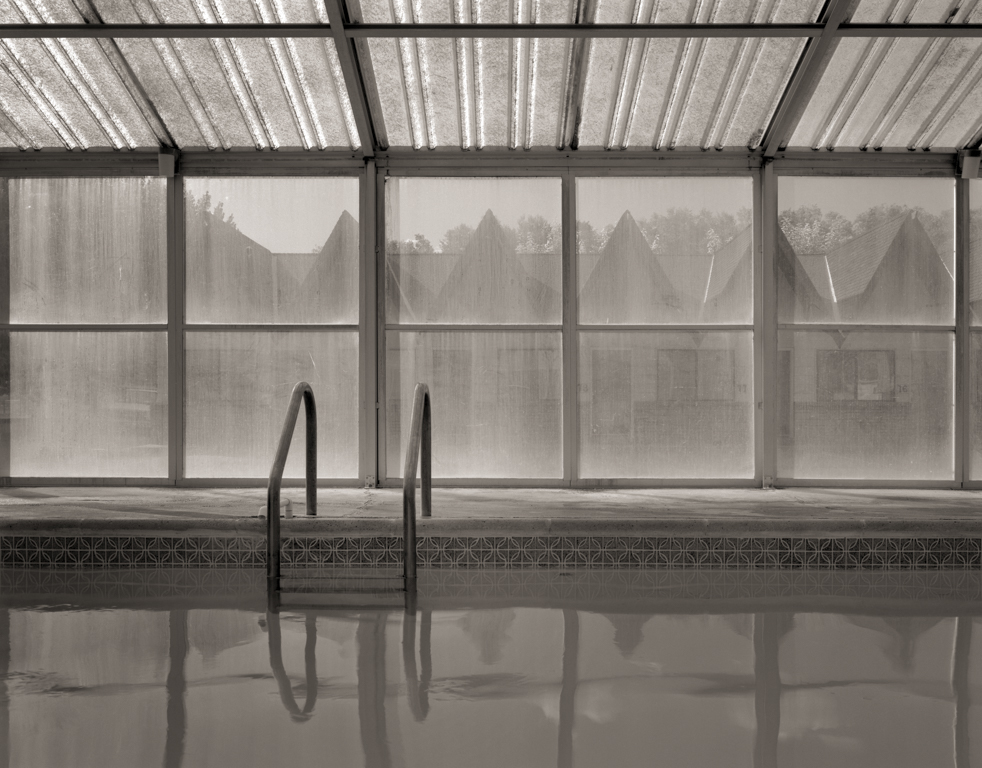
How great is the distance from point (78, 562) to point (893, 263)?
642cm

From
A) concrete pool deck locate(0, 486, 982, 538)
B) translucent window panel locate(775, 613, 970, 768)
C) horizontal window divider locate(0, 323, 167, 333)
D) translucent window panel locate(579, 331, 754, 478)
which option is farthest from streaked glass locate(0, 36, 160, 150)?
translucent window panel locate(775, 613, 970, 768)

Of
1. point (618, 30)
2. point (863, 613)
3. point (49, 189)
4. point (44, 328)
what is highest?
point (618, 30)

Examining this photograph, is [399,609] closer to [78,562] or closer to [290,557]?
[290,557]

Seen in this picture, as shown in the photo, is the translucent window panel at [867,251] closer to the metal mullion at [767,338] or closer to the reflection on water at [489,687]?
the metal mullion at [767,338]

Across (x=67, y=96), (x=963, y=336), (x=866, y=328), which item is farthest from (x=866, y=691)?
(x=67, y=96)

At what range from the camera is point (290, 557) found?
5.12 metres

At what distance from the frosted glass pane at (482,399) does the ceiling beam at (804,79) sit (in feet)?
7.51

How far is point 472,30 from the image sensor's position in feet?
18.2

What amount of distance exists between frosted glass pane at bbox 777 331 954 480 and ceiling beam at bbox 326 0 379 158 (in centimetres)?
368

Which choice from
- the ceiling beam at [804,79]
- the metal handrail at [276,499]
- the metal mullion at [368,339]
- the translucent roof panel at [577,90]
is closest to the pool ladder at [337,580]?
the metal handrail at [276,499]

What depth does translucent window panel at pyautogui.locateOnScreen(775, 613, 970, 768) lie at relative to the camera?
2.66m

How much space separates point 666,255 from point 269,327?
3.31m

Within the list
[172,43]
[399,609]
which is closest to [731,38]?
[172,43]

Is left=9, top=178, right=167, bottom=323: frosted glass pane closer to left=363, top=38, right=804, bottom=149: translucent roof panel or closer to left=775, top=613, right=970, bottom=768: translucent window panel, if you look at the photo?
left=363, top=38, right=804, bottom=149: translucent roof panel
